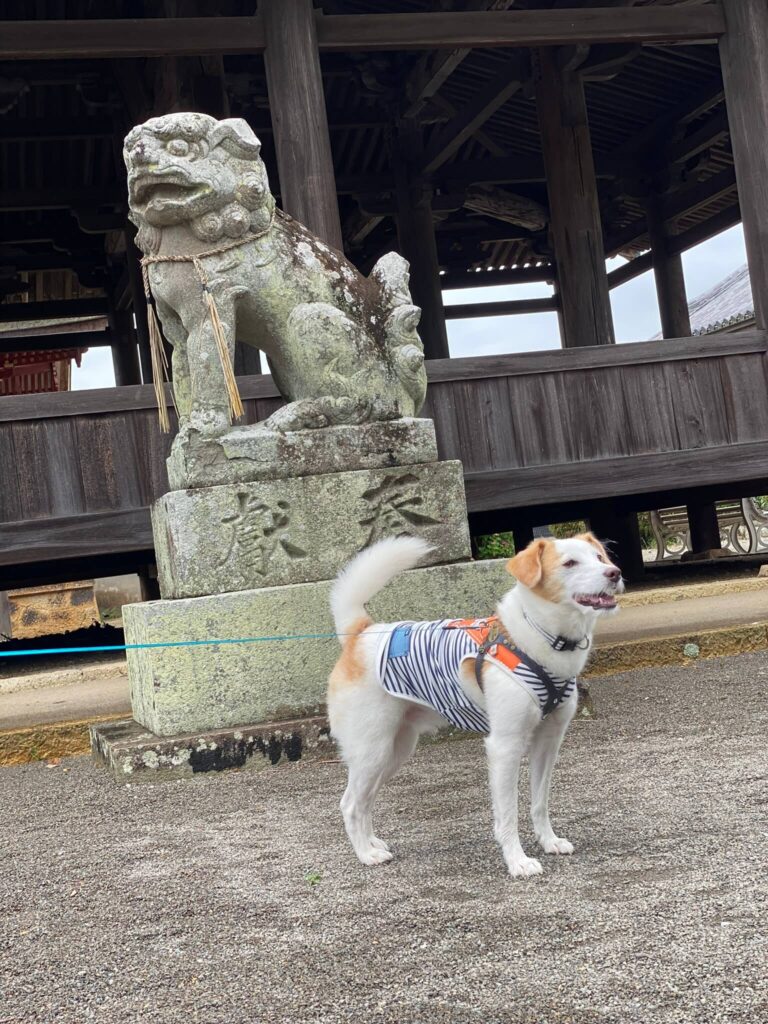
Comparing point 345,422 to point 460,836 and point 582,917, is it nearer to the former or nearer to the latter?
point 460,836

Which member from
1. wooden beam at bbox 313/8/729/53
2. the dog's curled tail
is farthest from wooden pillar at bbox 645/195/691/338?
the dog's curled tail

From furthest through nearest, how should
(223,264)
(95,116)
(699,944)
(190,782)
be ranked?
1. (95,116)
2. (223,264)
3. (190,782)
4. (699,944)

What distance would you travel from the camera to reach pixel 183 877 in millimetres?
3143

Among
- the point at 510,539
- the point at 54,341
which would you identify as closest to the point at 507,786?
the point at 54,341

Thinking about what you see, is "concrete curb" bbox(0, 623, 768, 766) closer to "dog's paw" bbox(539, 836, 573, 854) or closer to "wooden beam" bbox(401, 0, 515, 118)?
"dog's paw" bbox(539, 836, 573, 854)

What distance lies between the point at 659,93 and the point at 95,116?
237 inches

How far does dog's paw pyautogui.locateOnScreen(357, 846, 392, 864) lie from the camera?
311 centimetres

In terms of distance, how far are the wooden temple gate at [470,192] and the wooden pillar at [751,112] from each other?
14mm

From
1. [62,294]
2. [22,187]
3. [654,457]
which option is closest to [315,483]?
[654,457]

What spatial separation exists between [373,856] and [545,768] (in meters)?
0.56

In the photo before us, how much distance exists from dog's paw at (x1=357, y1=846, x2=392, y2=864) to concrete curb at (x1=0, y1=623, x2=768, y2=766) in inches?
103

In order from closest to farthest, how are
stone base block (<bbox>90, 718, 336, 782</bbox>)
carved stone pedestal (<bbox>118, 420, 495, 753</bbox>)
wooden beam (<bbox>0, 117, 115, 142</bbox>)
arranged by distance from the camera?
1. stone base block (<bbox>90, 718, 336, 782</bbox>)
2. carved stone pedestal (<bbox>118, 420, 495, 753</bbox>)
3. wooden beam (<bbox>0, 117, 115, 142</bbox>)

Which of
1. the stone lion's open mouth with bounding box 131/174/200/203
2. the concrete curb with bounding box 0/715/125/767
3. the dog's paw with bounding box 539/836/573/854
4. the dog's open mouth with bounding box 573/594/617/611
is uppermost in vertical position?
the stone lion's open mouth with bounding box 131/174/200/203

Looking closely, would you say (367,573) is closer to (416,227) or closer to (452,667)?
(452,667)
